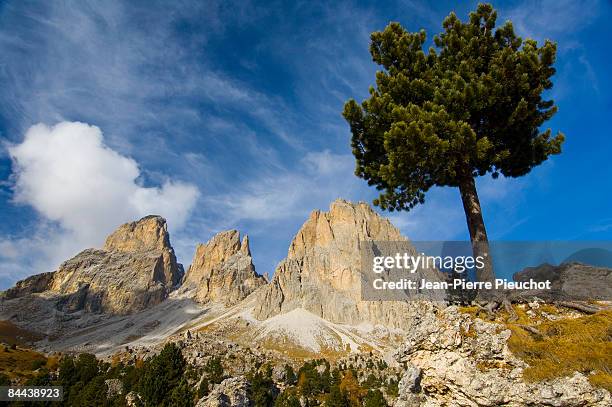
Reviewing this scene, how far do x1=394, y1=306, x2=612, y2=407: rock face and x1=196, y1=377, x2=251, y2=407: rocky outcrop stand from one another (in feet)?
172

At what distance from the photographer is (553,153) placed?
20062mm

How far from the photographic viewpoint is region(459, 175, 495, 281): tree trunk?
17234mm

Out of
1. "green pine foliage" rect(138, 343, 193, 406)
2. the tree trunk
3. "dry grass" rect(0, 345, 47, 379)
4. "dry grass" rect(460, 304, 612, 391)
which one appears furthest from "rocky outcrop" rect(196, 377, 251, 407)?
"dry grass" rect(0, 345, 47, 379)

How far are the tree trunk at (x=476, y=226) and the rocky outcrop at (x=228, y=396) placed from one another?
5297cm

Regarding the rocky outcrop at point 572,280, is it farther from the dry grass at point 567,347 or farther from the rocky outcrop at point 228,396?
the rocky outcrop at point 228,396

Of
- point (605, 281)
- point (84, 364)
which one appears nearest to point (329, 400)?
point (84, 364)

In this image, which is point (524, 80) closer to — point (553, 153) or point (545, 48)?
point (545, 48)

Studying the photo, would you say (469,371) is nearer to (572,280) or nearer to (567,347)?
(567,347)

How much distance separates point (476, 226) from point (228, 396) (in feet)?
200

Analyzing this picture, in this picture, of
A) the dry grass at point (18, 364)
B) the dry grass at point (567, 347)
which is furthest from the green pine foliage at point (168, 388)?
the dry grass at point (567, 347)

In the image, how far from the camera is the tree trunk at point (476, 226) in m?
17.2

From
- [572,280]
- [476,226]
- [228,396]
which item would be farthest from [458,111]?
[228,396]

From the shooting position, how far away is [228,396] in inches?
2603

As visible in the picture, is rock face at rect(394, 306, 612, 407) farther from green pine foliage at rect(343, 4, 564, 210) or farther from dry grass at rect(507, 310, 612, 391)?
green pine foliage at rect(343, 4, 564, 210)
